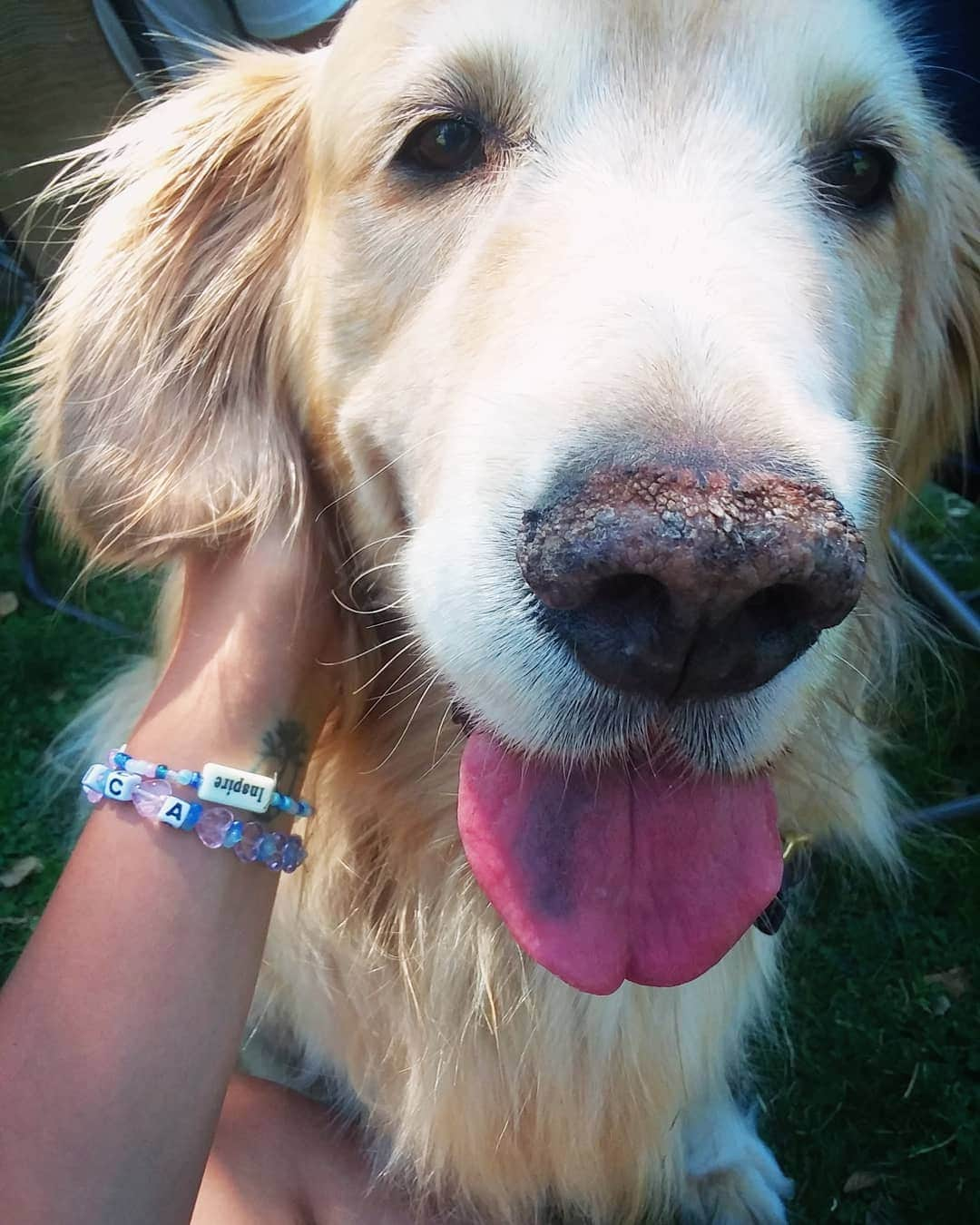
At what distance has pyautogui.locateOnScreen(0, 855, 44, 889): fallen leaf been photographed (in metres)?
3.39

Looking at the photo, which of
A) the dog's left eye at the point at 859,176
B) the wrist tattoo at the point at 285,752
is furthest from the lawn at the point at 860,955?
the wrist tattoo at the point at 285,752

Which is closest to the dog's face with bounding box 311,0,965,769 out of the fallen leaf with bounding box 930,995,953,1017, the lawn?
the lawn

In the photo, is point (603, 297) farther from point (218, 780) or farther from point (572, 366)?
point (218, 780)

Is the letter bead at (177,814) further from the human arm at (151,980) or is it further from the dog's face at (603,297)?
A: the dog's face at (603,297)

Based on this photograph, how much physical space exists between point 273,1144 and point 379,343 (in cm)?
178

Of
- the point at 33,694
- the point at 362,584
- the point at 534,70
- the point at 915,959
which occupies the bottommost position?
the point at 915,959

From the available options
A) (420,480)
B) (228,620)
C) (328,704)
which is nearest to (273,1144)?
(328,704)

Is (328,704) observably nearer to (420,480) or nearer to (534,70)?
(420,480)

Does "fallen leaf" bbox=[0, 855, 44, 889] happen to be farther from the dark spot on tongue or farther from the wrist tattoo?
the dark spot on tongue

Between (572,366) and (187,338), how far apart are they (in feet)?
3.48

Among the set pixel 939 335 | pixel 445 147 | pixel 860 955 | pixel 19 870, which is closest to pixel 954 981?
pixel 860 955

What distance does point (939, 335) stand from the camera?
221 cm

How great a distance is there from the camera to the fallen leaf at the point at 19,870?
133 inches

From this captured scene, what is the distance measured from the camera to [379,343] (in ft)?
5.75
